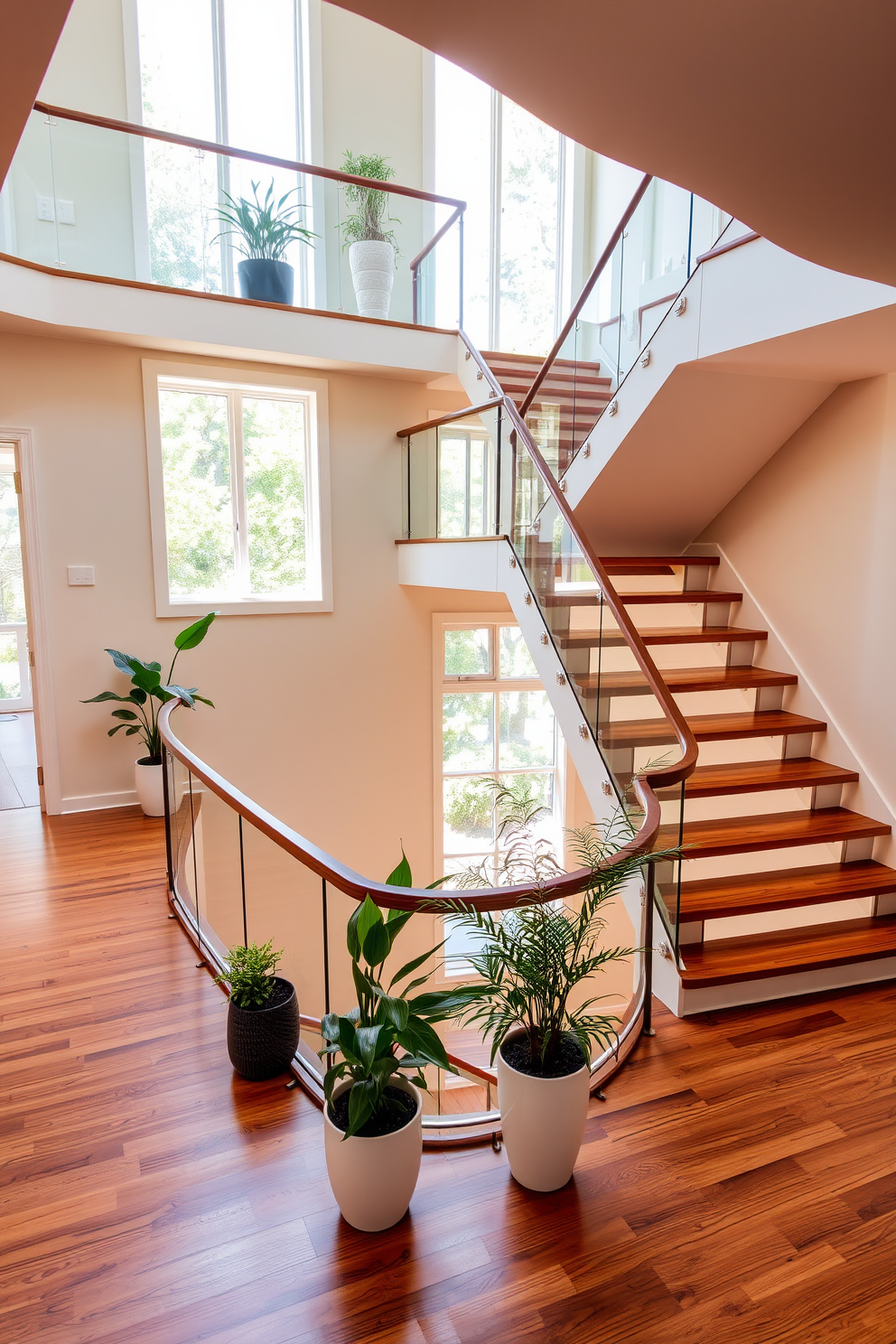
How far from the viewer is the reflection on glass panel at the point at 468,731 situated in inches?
300

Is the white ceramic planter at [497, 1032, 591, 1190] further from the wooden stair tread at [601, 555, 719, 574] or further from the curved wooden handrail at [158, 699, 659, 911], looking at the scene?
the wooden stair tread at [601, 555, 719, 574]

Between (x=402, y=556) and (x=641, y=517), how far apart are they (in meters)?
2.11

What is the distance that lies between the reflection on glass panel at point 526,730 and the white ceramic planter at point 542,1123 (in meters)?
5.61

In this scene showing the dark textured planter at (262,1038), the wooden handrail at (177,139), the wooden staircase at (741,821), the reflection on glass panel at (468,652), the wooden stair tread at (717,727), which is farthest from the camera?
the reflection on glass panel at (468,652)

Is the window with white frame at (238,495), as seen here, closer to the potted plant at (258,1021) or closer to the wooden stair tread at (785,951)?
the potted plant at (258,1021)

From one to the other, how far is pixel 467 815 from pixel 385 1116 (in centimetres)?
559

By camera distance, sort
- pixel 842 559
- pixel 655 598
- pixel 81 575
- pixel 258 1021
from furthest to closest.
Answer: pixel 81 575
pixel 655 598
pixel 842 559
pixel 258 1021

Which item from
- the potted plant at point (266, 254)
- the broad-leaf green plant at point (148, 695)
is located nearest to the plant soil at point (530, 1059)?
the broad-leaf green plant at point (148, 695)

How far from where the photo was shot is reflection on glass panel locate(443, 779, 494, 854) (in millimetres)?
7715

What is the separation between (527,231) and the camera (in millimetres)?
8484

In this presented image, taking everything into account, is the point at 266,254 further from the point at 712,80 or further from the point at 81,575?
the point at 712,80

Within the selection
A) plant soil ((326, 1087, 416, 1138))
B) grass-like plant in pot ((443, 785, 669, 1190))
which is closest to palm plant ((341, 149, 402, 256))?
grass-like plant in pot ((443, 785, 669, 1190))

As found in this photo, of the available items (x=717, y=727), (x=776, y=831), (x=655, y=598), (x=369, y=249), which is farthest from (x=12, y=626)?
(x=776, y=831)

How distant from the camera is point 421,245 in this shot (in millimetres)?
7137
